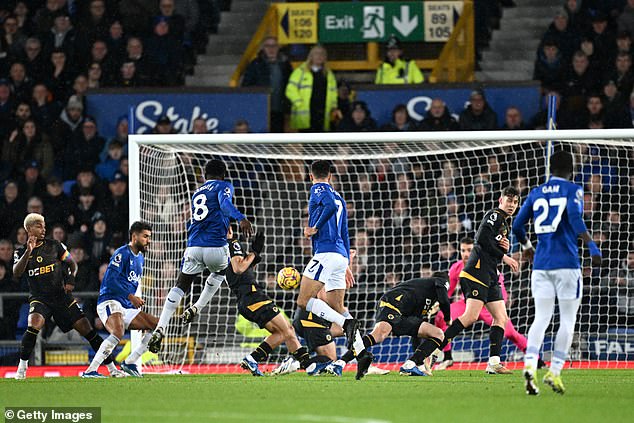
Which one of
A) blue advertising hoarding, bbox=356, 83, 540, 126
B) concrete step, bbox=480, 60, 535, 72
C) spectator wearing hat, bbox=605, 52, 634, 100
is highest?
concrete step, bbox=480, 60, 535, 72

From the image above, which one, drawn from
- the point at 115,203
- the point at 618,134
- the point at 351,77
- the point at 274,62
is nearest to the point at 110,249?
the point at 115,203

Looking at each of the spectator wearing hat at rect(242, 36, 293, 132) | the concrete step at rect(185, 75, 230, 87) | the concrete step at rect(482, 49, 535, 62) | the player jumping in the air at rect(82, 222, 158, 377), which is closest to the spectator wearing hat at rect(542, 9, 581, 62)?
the concrete step at rect(482, 49, 535, 62)

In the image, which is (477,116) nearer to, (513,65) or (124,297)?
(513,65)

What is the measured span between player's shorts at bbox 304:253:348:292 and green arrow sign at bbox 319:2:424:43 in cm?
952

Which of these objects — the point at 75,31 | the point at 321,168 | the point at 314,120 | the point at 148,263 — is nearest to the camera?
the point at 321,168

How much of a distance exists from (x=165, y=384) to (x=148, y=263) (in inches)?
153

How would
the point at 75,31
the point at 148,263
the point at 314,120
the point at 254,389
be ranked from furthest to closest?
the point at 75,31
the point at 314,120
the point at 148,263
the point at 254,389

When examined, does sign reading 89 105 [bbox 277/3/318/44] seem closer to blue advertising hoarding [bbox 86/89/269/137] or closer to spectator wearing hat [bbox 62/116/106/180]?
blue advertising hoarding [bbox 86/89/269/137]

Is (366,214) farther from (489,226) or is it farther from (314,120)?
(489,226)

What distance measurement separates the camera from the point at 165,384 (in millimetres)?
11609

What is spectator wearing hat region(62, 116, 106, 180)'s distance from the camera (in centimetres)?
1909

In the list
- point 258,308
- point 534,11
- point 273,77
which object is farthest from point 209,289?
point 534,11

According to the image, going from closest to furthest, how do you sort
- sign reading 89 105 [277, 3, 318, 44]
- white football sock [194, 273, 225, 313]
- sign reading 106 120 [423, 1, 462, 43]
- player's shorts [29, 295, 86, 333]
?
1. white football sock [194, 273, 225, 313]
2. player's shorts [29, 295, 86, 333]
3. sign reading 106 120 [423, 1, 462, 43]
4. sign reading 89 105 [277, 3, 318, 44]

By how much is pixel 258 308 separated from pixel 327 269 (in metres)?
1.12
